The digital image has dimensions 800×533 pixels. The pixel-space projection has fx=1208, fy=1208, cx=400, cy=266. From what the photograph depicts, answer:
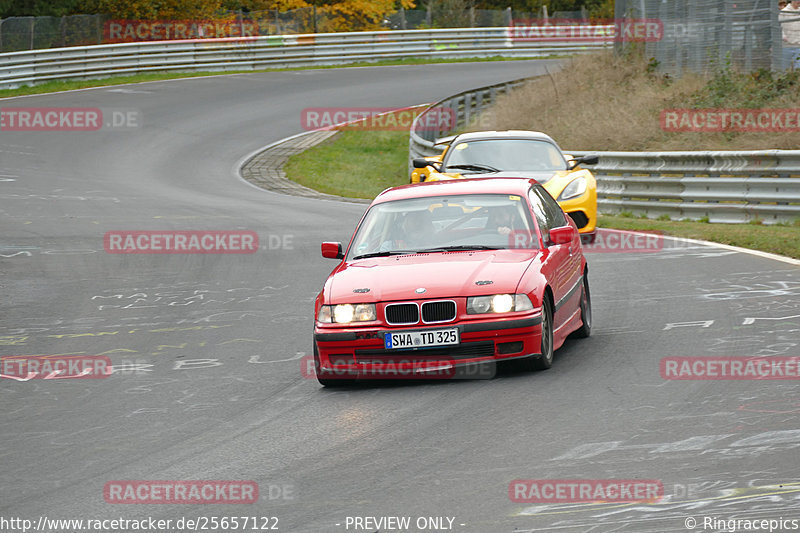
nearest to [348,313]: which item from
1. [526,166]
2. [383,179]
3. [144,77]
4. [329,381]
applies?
[329,381]

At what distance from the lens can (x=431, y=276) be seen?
28.0 feet

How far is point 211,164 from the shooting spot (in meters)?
28.4

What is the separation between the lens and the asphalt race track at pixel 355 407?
18.7 ft

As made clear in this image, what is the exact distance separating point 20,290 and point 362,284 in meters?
6.62

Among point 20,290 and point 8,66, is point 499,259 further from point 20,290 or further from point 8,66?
point 8,66

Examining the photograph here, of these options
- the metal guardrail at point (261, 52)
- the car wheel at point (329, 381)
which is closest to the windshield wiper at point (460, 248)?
the car wheel at point (329, 381)

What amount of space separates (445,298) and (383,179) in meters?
20.7

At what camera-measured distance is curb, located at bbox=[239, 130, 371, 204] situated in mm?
25516

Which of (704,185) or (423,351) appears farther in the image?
(704,185)

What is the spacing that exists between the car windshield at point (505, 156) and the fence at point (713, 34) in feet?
32.1

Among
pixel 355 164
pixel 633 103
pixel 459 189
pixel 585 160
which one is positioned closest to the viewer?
pixel 459 189

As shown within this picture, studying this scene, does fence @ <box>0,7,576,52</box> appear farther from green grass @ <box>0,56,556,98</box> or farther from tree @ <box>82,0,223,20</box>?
green grass @ <box>0,56,556,98</box>

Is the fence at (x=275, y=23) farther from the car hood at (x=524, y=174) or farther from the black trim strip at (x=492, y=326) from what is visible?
the black trim strip at (x=492, y=326)

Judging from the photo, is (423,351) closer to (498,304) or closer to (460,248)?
(498,304)
